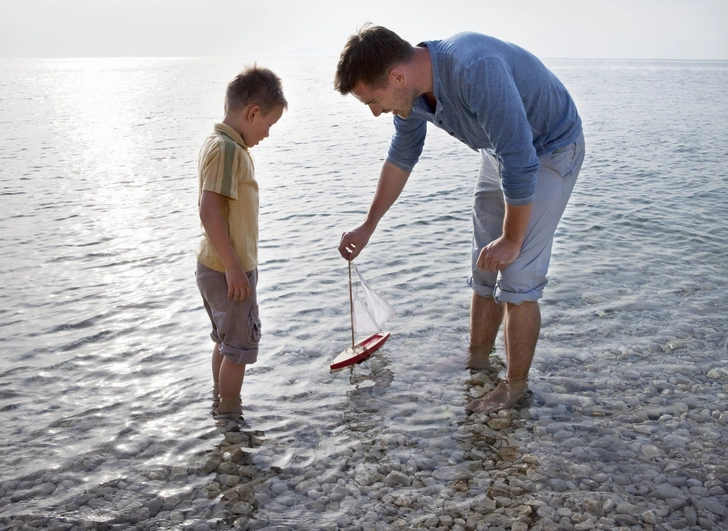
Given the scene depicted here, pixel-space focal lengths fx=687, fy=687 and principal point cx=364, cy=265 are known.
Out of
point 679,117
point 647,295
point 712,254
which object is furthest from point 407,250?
point 679,117

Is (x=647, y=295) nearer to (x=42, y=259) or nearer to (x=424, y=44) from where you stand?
(x=424, y=44)

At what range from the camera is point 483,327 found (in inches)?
203

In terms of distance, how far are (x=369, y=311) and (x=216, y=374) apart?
131cm

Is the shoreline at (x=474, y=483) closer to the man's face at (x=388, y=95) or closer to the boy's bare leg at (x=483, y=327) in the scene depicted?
the boy's bare leg at (x=483, y=327)

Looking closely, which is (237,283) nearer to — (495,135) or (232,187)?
(232,187)

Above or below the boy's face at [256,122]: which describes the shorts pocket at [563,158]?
below

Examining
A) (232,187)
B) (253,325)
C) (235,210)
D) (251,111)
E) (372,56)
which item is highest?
(372,56)

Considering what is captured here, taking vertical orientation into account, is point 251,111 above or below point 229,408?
above

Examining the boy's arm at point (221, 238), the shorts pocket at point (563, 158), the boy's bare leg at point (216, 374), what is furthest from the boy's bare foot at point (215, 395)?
the shorts pocket at point (563, 158)

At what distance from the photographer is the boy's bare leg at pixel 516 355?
13.8 feet

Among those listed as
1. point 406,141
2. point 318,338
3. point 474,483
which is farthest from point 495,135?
point 318,338

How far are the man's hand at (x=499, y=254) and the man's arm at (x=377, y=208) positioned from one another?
988 millimetres

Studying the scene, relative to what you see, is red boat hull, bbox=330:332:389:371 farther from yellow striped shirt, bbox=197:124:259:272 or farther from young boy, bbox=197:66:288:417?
yellow striped shirt, bbox=197:124:259:272

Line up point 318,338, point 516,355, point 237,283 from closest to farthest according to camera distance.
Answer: point 237,283 < point 516,355 < point 318,338
